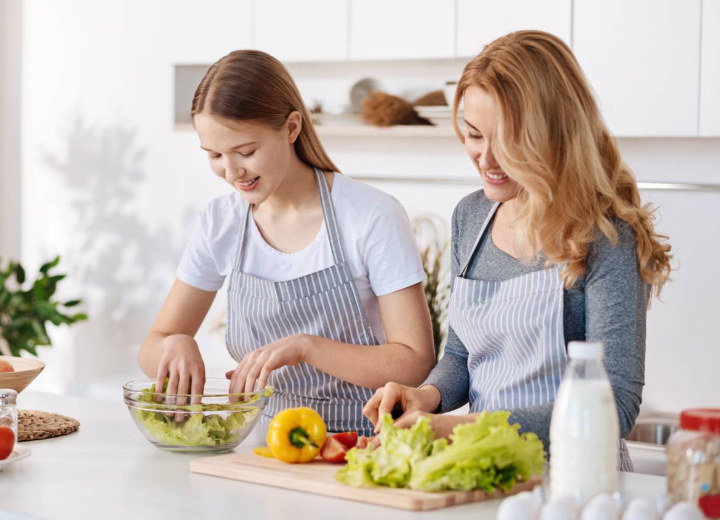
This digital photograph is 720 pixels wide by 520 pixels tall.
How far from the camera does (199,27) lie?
432 centimetres

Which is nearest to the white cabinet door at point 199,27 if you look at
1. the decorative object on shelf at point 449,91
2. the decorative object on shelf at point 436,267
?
the decorative object on shelf at point 449,91

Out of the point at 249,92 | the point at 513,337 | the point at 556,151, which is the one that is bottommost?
the point at 513,337

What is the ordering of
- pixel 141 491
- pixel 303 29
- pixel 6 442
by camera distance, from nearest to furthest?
1. pixel 141 491
2. pixel 6 442
3. pixel 303 29

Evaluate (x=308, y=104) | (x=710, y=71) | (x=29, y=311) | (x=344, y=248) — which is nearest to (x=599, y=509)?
(x=344, y=248)

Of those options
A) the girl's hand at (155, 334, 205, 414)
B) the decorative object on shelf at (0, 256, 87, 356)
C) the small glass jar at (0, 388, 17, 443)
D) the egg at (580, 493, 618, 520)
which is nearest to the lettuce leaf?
the egg at (580, 493, 618, 520)

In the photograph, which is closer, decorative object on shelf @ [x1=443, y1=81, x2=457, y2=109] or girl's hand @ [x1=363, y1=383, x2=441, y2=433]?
girl's hand @ [x1=363, y1=383, x2=441, y2=433]

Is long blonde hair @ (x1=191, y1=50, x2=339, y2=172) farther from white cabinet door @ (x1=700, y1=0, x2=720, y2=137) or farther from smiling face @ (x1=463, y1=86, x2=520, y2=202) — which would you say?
white cabinet door @ (x1=700, y1=0, x2=720, y2=137)

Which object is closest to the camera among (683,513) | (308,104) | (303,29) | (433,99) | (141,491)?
(683,513)

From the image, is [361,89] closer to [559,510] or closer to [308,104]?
[308,104]

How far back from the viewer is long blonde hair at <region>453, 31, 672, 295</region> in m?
1.79

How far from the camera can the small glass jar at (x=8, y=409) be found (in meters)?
1.77

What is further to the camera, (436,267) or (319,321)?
(436,267)

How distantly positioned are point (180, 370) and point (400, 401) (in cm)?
43

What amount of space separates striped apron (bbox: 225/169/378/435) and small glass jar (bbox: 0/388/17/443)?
0.59 metres
